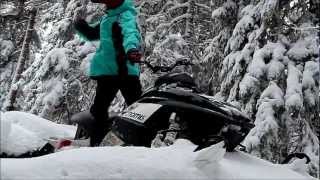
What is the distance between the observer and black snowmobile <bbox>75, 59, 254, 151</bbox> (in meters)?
4.95

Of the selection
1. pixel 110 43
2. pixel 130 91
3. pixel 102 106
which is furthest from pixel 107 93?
pixel 110 43

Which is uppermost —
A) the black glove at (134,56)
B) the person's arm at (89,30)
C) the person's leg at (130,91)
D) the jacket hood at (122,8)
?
the jacket hood at (122,8)

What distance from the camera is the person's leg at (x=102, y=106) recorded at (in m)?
5.90

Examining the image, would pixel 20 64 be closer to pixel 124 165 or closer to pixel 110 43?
pixel 110 43

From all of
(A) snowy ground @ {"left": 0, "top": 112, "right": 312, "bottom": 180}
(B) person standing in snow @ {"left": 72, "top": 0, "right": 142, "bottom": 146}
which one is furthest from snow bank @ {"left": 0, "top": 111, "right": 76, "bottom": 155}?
(B) person standing in snow @ {"left": 72, "top": 0, "right": 142, "bottom": 146}

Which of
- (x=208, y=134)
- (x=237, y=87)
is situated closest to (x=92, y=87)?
(x=237, y=87)

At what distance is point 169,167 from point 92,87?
12.6m

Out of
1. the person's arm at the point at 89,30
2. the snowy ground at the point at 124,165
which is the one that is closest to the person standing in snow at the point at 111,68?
the person's arm at the point at 89,30

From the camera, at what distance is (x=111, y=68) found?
5.95m

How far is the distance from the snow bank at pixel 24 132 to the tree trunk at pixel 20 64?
10.7 m

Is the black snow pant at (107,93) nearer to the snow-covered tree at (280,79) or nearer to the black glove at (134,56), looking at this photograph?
the black glove at (134,56)

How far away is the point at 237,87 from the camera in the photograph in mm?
10180

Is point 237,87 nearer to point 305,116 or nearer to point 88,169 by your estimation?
point 305,116

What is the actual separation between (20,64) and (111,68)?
1394 cm
